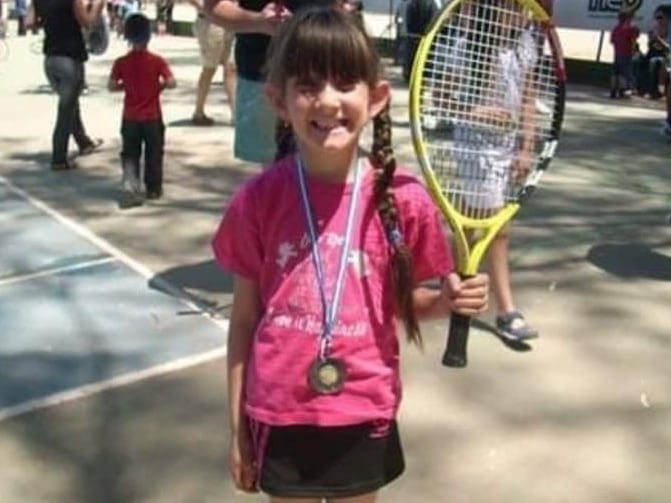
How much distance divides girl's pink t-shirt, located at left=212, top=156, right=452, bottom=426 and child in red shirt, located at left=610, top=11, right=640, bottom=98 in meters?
11.1

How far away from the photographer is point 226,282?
487 cm

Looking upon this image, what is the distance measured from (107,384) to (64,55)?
4405 millimetres

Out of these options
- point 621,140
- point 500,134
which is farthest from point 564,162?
point 500,134

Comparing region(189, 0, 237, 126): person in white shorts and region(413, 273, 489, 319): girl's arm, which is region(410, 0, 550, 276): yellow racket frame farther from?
region(189, 0, 237, 126): person in white shorts

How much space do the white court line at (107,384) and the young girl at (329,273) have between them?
1.70 m

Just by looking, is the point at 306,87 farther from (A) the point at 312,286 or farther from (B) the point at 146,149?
(B) the point at 146,149

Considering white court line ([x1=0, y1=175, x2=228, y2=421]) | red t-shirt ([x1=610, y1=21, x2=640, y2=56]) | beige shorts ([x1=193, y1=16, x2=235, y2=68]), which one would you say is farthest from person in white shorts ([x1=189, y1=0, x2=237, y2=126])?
red t-shirt ([x1=610, y1=21, x2=640, y2=56])

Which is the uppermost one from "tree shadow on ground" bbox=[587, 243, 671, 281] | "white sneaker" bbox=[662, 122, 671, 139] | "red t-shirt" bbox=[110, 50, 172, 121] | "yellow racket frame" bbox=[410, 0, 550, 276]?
"yellow racket frame" bbox=[410, 0, 550, 276]

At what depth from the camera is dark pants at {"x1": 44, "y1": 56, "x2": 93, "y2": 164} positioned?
745 centimetres

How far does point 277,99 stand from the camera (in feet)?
6.61

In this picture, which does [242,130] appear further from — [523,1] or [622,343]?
[523,1]

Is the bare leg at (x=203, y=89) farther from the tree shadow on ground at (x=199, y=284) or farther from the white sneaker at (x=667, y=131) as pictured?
the tree shadow on ground at (x=199, y=284)

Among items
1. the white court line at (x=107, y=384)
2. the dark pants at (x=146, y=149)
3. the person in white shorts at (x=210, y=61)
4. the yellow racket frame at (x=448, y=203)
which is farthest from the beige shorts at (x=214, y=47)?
the yellow racket frame at (x=448, y=203)

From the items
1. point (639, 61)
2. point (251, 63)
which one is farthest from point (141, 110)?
point (639, 61)
